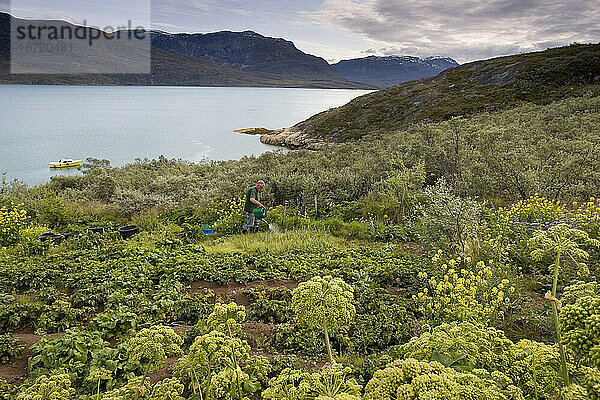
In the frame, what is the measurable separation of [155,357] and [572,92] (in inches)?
1780

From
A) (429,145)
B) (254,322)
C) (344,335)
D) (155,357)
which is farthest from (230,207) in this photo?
(155,357)

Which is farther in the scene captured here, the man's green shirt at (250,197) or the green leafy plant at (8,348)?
the man's green shirt at (250,197)

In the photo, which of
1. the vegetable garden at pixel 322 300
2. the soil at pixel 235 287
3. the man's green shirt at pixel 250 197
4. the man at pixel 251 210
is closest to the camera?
the vegetable garden at pixel 322 300

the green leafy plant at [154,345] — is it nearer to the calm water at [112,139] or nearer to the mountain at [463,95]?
the calm water at [112,139]

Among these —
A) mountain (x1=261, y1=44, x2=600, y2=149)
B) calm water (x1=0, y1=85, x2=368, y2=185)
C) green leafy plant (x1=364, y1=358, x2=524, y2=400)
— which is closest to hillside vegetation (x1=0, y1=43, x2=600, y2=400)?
green leafy plant (x1=364, y1=358, x2=524, y2=400)

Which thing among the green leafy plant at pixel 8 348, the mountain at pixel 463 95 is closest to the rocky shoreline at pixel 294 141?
the mountain at pixel 463 95

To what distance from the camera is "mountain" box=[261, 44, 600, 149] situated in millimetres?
40500

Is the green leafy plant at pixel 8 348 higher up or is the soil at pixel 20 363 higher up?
the green leafy plant at pixel 8 348

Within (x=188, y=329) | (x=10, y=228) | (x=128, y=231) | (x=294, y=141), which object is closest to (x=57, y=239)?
(x=10, y=228)

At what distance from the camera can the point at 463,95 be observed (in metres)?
46.9

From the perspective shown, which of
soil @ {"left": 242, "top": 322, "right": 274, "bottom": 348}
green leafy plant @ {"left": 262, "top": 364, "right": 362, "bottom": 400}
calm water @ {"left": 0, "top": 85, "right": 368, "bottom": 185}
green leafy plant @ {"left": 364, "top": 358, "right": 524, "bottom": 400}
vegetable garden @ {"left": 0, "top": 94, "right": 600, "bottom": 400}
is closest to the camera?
green leafy plant @ {"left": 364, "top": 358, "right": 524, "bottom": 400}

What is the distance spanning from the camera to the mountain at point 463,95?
1594 inches

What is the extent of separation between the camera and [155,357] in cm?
263

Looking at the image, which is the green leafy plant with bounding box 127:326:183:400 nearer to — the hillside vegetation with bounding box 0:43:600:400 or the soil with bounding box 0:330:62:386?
the hillside vegetation with bounding box 0:43:600:400
